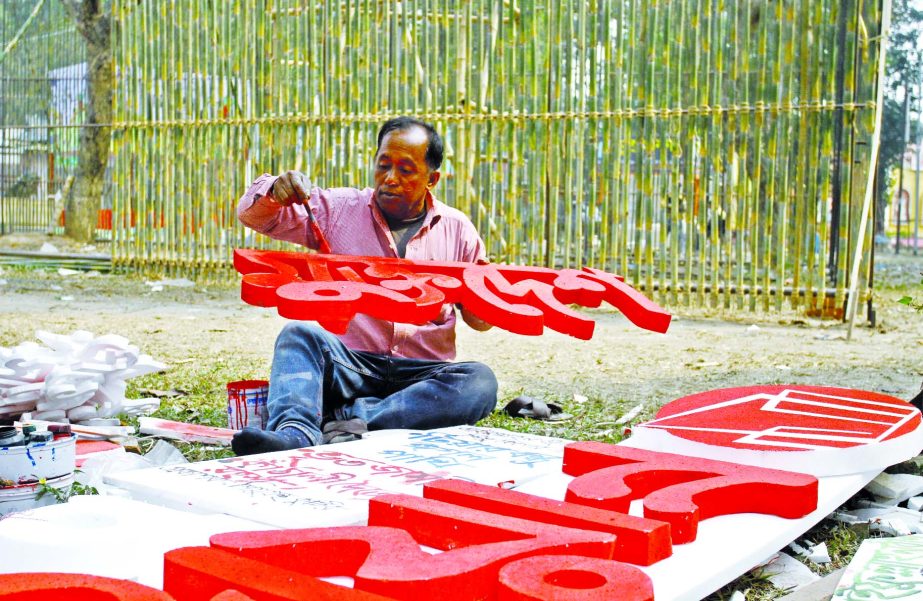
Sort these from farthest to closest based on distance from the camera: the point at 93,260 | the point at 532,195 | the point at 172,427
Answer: the point at 93,260 < the point at 532,195 < the point at 172,427

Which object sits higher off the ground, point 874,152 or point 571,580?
point 874,152

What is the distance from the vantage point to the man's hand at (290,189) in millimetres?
3424

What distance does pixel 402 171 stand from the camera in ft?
12.4

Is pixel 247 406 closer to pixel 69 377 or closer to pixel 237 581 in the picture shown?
pixel 69 377

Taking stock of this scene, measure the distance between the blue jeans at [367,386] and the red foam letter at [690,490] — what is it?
1057mm

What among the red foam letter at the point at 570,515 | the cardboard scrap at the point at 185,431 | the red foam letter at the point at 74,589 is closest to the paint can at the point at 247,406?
the cardboard scrap at the point at 185,431

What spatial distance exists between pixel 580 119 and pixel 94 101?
6692 millimetres

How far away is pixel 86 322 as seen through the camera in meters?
Result: 6.79

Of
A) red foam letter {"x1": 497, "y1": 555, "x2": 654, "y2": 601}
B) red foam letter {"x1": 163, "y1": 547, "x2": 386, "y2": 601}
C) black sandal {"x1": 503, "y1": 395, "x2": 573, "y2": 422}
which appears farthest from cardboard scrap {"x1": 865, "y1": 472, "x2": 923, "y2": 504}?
red foam letter {"x1": 163, "y1": 547, "x2": 386, "y2": 601}

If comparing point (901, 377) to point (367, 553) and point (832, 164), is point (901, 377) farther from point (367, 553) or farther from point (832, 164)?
point (367, 553)

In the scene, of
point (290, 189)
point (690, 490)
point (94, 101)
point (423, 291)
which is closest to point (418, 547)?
point (690, 490)

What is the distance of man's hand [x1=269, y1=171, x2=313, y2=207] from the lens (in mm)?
3424

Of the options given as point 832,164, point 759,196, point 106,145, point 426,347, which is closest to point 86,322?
point 426,347

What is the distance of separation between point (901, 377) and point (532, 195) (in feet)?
10.2
